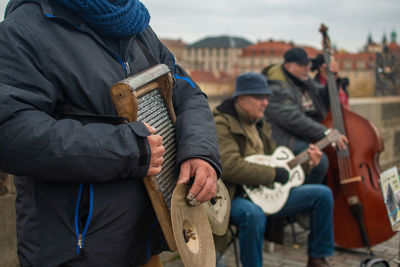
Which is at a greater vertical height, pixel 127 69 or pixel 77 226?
pixel 127 69

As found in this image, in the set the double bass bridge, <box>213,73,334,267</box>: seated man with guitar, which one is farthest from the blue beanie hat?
the double bass bridge

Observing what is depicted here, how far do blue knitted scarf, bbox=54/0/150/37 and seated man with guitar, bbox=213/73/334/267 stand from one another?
6.80 feet

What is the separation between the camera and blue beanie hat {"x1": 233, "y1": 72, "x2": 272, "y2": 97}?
4230mm

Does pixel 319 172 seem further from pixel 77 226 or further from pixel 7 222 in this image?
pixel 77 226

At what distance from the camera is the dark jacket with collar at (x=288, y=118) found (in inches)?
204

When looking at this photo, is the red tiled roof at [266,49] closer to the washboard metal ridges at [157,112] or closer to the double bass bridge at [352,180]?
the double bass bridge at [352,180]

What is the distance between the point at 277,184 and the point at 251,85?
32.8 inches

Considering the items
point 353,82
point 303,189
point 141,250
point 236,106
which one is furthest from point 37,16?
point 353,82

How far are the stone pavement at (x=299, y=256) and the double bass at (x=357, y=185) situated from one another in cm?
15

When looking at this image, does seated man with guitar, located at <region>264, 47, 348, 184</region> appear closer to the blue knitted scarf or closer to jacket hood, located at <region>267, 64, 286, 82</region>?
jacket hood, located at <region>267, 64, 286, 82</region>

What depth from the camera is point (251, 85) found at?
14.0 feet

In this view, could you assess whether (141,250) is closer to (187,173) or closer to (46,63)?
(187,173)

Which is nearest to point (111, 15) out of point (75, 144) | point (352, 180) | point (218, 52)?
point (75, 144)

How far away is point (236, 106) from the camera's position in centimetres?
422
